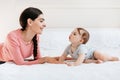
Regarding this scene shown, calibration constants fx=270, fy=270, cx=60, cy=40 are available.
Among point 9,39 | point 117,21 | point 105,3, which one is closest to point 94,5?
point 105,3

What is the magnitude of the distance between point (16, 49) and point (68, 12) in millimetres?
1338

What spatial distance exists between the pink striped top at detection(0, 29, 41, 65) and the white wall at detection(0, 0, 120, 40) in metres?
1.04

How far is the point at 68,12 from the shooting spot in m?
3.10

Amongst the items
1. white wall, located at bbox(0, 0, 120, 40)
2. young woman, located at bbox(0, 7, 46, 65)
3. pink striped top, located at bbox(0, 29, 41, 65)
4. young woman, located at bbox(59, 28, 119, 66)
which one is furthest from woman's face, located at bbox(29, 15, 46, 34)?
white wall, located at bbox(0, 0, 120, 40)

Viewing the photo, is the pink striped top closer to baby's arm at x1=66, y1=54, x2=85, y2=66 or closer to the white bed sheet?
the white bed sheet

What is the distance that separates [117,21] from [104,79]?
1.70 meters

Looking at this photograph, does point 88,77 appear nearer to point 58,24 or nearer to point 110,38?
point 110,38

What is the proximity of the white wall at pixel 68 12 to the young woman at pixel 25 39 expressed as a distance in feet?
3.39

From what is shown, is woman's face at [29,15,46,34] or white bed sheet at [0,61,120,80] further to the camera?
woman's face at [29,15,46,34]

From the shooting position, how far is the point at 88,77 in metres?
1.59

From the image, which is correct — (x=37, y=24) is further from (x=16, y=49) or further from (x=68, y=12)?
(x=68, y=12)

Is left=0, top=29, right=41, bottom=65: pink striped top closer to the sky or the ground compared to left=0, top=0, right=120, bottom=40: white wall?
closer to the ground

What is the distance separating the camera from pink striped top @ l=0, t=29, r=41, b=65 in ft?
6.11

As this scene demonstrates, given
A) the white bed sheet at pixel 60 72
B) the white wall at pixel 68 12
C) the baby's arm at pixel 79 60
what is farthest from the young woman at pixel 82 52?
the white wall at pixel 68 12
